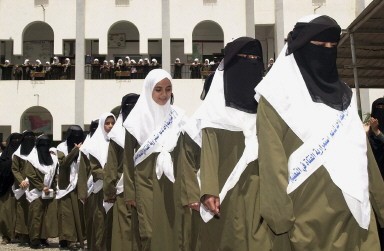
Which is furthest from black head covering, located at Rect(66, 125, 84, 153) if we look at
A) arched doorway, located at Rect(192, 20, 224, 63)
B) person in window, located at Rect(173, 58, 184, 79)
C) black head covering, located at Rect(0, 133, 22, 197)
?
arched doorway, located at Rect(192, 20, 224, 63)

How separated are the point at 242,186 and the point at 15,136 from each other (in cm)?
839

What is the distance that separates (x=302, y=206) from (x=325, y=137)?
1.45 feet

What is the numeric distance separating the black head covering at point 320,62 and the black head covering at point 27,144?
8103 mm

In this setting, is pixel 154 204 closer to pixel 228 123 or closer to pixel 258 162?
pixel 228 123

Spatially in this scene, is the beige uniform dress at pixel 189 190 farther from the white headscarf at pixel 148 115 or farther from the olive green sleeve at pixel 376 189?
the olive green sleeve at pixel 376 189

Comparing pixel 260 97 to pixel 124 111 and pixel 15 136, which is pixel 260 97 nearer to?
pixel 124 111

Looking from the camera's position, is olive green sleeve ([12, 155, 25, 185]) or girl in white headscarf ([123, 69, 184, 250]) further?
olive green sleeve ([12, 155, 25, 185])

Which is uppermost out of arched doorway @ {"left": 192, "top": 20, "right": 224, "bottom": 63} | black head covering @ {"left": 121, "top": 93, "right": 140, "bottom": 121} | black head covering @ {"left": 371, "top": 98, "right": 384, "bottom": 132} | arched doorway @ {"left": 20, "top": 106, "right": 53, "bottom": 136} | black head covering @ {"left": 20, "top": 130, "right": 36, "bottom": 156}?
arched doorway @ {"left": 192, "top": 20, "right": 224, "bottom": 63}

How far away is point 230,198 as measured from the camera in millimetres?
3902

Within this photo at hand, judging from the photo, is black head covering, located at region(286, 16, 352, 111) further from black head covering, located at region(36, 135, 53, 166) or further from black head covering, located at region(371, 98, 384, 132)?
black head covering, located at region(36, 135, 53, 166)

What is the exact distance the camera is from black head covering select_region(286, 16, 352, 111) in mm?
3275

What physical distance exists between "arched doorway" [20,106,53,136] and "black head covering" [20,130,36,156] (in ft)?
56.2

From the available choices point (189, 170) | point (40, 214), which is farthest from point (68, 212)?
point (189, 170)

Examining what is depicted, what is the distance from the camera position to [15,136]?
11172mm
